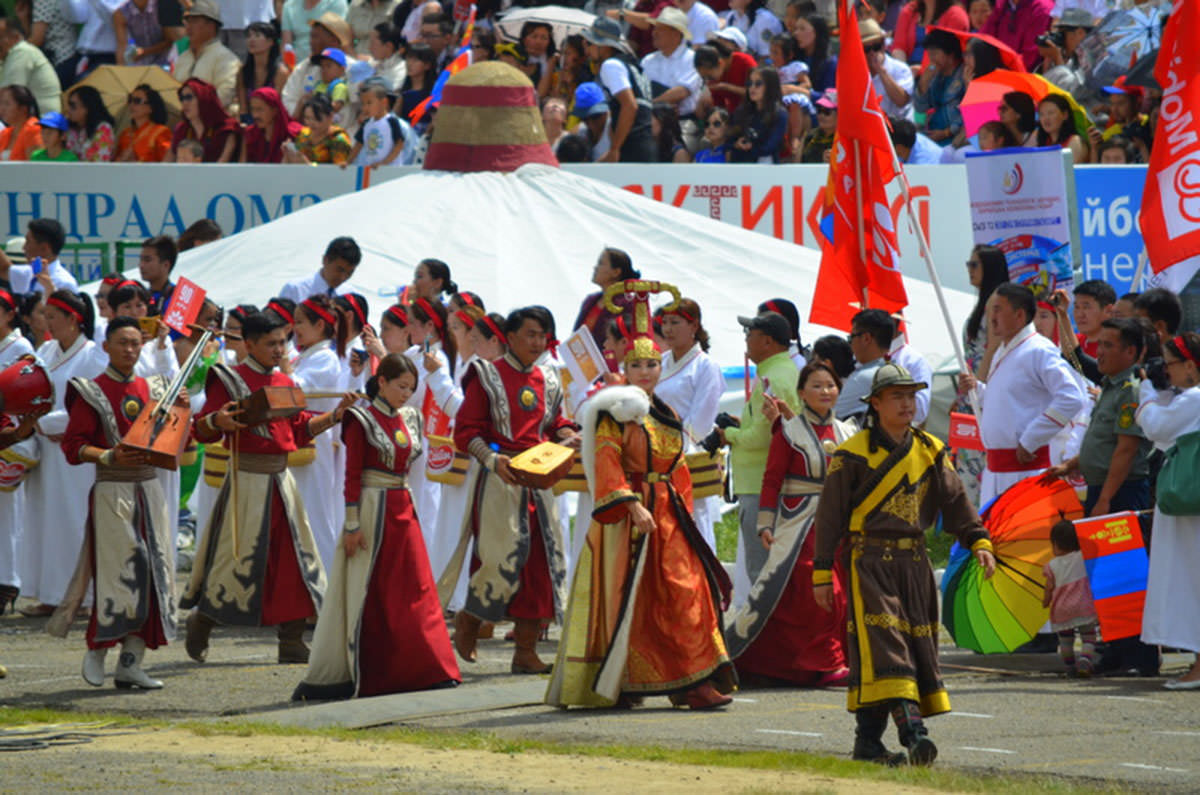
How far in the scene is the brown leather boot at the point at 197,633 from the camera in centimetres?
1069

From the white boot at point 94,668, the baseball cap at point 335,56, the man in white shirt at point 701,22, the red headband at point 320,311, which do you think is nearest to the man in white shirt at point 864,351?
the red headband at point 320,311

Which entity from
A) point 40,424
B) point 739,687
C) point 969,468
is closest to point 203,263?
point 40,424

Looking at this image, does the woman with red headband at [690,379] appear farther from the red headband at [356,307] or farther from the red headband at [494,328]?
the red headband at [356,307]

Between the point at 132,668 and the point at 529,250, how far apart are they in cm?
661

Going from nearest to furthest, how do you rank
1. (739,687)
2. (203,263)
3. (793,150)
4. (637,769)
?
1. (637,769)
2. (739,687)
3. (203,263)
4. (793,150)

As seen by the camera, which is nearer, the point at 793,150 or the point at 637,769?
the point at 637,769

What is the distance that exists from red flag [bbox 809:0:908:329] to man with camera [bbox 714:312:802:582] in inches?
41.7

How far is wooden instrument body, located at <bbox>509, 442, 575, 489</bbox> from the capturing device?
9.71m

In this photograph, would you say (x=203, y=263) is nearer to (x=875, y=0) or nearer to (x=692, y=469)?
(x=692, y=469)

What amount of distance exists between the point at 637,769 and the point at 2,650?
521 cm

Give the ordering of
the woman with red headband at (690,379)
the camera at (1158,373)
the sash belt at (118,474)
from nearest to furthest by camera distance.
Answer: the camera at (1158,373) < the sash belt at (118,474) < the woman with red headband at (690,379)

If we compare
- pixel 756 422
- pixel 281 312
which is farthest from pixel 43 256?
pixel 756 422

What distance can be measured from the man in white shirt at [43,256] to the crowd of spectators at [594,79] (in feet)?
11.1

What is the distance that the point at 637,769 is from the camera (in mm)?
7418
